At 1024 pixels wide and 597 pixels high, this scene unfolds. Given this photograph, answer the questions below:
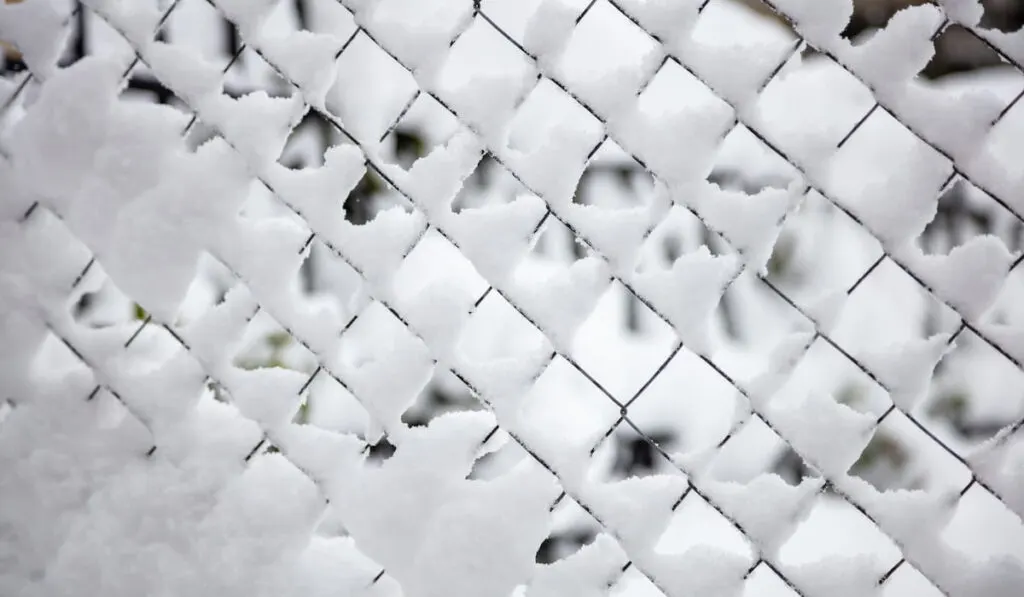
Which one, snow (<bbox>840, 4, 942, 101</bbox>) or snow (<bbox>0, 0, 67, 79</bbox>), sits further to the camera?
snow (<bbox>0, 0, 67, 79</bbox>)

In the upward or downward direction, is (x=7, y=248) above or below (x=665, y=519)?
below

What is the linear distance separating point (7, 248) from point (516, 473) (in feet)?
2.00

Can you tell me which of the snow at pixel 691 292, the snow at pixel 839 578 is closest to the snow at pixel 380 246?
the snow at pixel 691 292

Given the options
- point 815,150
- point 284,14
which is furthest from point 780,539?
point 284,14

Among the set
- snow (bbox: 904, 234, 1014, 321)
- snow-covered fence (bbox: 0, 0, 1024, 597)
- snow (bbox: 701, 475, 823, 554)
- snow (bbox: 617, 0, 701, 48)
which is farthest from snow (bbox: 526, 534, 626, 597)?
snow (bbox: 617, 0, 701, 48)

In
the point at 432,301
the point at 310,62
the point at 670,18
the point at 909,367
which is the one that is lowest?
the point at 432,301

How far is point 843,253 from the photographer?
4.72ft

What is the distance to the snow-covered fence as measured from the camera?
24.8 inches

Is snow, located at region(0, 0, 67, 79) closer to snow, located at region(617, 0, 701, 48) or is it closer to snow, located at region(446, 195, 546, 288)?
snow, located at region(446, 195, 546, 288)

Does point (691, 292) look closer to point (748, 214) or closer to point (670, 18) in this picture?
point (748, 214)

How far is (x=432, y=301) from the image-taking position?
0.68 metres

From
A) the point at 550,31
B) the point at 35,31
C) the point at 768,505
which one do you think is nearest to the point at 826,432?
the point at 768,505

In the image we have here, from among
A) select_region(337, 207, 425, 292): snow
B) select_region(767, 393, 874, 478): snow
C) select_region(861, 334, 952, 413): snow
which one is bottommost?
select_region(337, 207, 425, 292): snow

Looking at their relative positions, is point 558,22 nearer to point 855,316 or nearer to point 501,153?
point 501,153
